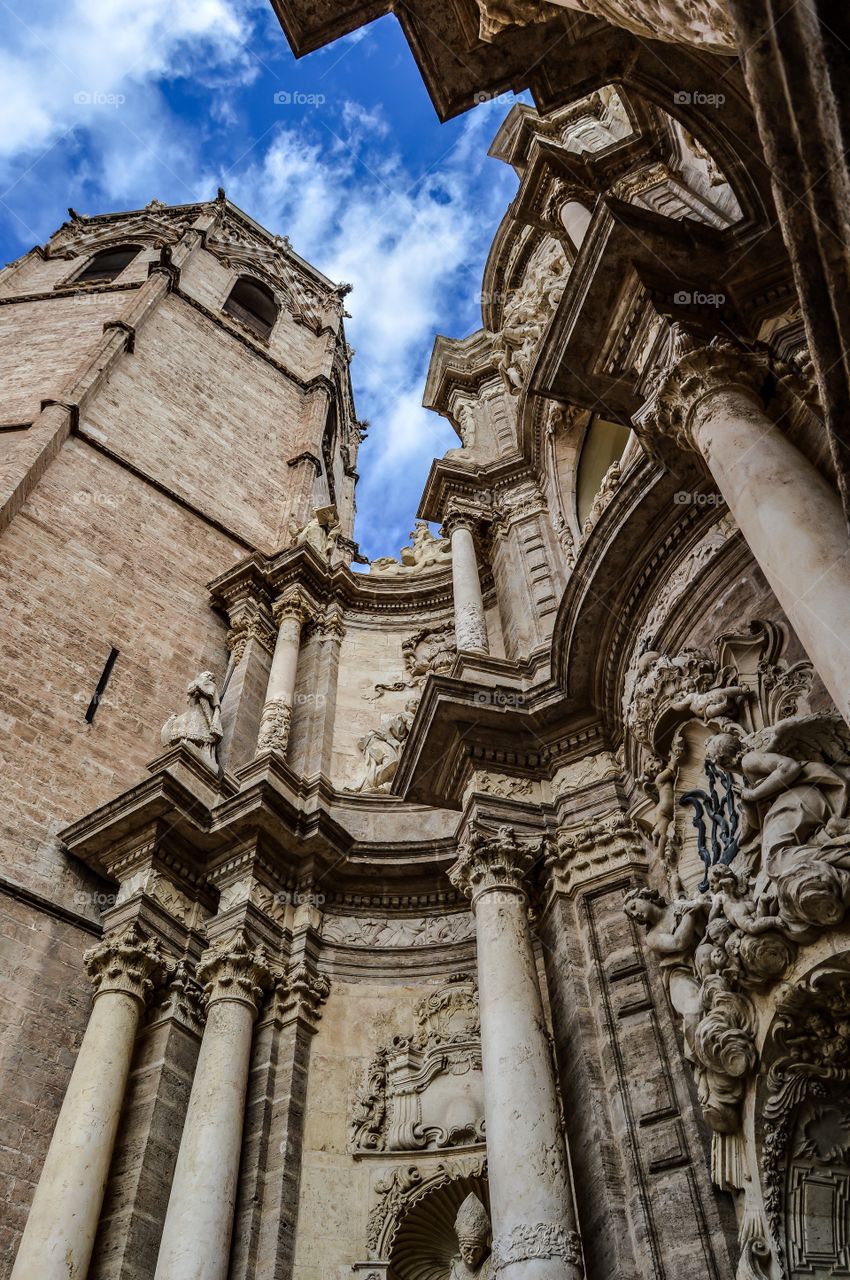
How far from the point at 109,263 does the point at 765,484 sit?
84.2 ft

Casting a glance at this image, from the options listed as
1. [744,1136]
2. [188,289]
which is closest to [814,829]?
[744,1136]

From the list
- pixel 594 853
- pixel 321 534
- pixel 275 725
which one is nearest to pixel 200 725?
pixel 275 725

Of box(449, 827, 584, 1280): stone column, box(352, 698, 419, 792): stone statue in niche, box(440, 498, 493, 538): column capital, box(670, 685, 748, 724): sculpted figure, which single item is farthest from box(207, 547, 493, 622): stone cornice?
box(670, 685, 748, 724): sculpted figure

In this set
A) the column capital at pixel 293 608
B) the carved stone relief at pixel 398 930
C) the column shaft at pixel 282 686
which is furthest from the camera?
the column capital at pixel 293 608

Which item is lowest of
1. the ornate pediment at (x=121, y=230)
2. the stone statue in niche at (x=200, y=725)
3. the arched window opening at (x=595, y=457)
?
the stone statue in niche at (x=200, y=725)

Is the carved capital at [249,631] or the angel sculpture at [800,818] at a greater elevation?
the carved capital at [249,631]

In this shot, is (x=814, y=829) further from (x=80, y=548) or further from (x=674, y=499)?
(x=80, y=548)

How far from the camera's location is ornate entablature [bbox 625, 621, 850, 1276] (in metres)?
5.12

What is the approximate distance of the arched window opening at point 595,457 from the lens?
39.6 feet

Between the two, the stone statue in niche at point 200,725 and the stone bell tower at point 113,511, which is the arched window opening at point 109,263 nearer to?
the stone bell tower at point 113,511

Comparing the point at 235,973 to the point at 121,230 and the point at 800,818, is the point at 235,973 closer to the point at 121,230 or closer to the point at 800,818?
the point at 800,818

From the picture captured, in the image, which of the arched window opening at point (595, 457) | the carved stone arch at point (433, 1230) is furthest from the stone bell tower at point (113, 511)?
the arched window opening at point (595, 457)

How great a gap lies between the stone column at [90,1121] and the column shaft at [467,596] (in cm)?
437

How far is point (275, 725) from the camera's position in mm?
12188
